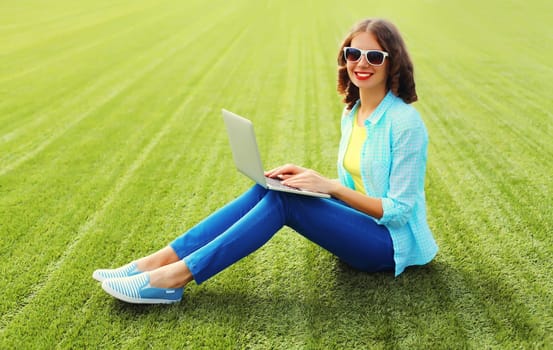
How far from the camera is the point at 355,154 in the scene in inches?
99.3

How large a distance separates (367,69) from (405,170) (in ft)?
1.60

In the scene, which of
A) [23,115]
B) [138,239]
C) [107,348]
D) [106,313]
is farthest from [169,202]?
[23,115]

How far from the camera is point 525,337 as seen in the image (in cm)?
224

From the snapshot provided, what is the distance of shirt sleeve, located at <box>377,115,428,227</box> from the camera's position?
7.32 ft

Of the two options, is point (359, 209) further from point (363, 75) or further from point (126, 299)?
point (126, 299)

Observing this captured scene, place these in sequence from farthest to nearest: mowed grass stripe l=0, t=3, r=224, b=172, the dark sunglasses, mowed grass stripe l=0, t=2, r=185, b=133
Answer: mowed grass stripe l=0, t=2, r=185, b=133, mowed grass stripe l=0, t=3, r=224, b=172, the dark sunglasses

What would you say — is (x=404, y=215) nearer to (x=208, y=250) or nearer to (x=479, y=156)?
(x=208, y=250)

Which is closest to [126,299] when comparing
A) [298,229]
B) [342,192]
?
[298,229]

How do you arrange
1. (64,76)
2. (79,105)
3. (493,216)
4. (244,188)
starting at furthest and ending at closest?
(64,76) → (79,105) → (244,188) → (493,216)

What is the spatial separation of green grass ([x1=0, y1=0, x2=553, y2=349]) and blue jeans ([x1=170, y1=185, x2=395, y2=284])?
0.28 m

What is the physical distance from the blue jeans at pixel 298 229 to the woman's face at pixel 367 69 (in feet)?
1.87

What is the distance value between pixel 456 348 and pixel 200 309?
1127mm

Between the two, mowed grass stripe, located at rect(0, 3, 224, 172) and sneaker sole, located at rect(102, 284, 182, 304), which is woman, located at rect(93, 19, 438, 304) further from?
mowed grass stripe, located at rect(0, 3, 224, 172)

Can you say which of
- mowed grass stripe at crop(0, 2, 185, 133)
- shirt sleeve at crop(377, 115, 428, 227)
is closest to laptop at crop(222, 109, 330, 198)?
shirt sleeve at crop(377, 115, 428, 227)
